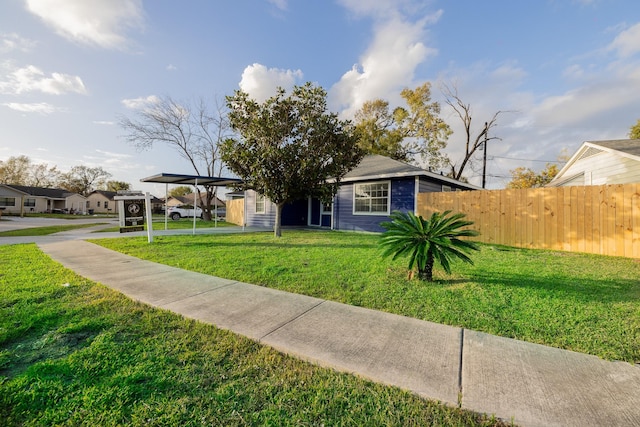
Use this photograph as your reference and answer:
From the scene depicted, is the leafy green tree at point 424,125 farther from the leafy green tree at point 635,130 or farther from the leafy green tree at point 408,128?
the leafy green tree at point 635,130

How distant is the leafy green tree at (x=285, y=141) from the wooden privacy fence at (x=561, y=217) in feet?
16.1

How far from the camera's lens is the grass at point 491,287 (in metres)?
2.62

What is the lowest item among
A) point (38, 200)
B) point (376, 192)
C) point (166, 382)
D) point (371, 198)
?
point (166, 382)

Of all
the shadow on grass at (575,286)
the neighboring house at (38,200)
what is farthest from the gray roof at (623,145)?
the neighboring house at (38,200)

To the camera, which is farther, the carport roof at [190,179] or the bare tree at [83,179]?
the bare tree at [83,179]

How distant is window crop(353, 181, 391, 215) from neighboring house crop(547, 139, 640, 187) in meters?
8.04

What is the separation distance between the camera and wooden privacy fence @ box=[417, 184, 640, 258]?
6.51m

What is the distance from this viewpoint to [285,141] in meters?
9.43

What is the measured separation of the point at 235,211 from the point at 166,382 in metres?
20.7

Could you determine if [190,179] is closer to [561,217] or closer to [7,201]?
[561,217]

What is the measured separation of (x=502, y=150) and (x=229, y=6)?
956 inches

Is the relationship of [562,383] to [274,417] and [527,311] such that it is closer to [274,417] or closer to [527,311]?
[527,311]

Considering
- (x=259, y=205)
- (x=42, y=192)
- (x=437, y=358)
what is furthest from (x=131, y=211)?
(x=42, y=192)

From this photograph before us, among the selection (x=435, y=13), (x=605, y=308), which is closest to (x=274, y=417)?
(x=605, y=308)
